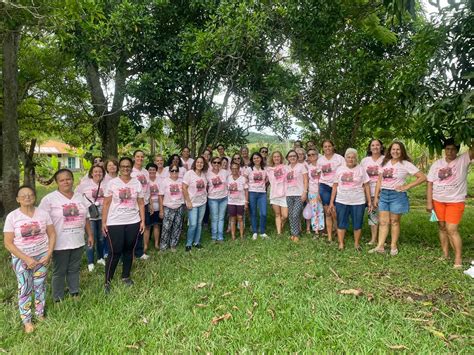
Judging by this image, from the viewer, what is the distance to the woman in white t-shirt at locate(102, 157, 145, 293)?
4.63 metres

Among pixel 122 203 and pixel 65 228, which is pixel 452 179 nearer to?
pixel 122 203

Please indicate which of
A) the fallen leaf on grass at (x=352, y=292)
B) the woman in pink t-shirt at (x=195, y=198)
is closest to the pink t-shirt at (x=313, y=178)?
the woman in pink t-shirt at (x=195, y=198)

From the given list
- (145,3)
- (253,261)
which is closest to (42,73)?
(145,3)

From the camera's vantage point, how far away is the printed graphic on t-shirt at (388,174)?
18.9 feet

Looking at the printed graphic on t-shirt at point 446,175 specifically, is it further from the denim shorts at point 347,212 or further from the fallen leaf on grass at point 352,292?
the fallen leaf on grass at point 352,292

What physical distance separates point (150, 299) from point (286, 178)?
12.5 feet

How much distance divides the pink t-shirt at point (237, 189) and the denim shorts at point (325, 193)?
1.49 meters

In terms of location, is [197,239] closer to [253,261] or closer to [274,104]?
[253,261]

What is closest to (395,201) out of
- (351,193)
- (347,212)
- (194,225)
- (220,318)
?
(351,193)

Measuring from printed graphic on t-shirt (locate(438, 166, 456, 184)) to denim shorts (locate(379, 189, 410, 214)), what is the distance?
0.69 m

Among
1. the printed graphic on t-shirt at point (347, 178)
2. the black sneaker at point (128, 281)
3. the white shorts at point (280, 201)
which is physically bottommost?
the black sneaker at point (128, 281)

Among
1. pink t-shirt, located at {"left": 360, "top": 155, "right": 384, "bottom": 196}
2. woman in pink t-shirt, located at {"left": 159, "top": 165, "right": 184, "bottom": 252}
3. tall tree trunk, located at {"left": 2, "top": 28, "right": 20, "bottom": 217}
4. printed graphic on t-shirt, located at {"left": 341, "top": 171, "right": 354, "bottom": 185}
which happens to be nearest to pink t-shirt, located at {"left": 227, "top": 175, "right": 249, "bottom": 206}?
woman in pink t-shirt, located at {"left": 159, "top": 165, "right": 184, "bottom": 252}

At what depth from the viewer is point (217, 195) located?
6.98 metres

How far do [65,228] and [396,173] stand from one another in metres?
4.91
